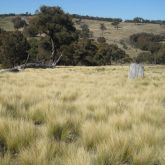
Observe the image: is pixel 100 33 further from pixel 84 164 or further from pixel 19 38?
pixel 84 164

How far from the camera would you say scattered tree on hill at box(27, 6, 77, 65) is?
155ft

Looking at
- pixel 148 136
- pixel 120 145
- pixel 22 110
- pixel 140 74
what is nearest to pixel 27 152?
pixel 120 145

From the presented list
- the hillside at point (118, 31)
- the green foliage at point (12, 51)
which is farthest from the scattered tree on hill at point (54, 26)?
the hillside at point (118, 31)

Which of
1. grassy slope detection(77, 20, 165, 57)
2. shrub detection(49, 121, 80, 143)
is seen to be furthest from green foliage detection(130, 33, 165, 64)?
shrub detection(49, 121, 80, 143)

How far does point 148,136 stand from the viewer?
5.63m

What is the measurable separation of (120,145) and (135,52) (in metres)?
115

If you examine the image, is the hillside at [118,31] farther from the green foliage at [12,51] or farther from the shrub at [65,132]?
the shrub at [65,132]

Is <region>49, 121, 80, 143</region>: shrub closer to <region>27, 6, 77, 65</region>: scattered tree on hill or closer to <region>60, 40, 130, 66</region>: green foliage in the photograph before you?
<region>27, 6, 77, 65</region>: scattered tree on hill

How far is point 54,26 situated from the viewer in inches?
1858

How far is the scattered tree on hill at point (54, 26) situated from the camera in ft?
155

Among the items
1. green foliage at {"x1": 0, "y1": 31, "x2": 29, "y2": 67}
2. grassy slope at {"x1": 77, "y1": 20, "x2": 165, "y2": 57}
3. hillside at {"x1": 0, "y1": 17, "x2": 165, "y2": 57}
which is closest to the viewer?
green foliage at {"x1": 0, "y1": 31, "x2": 29, "y2": 67}

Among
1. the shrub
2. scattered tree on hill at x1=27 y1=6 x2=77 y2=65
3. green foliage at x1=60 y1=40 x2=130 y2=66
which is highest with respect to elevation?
scattered tree on hill at x1=27 y1=6 x2=77 y2=65

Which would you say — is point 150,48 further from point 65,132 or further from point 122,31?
point 65,132

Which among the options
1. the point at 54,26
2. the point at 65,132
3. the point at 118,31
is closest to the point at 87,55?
the point at 54,26
